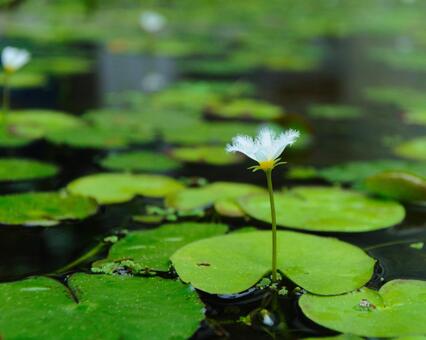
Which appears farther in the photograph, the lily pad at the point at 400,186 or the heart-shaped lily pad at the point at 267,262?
the lily pad at the point at 400,186

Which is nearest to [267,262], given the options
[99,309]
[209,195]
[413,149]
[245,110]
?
[99,309]

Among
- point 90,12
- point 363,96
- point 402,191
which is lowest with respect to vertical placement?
point 402,191

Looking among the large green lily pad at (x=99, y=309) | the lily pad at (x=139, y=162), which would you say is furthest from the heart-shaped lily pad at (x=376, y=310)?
the lily pad at (x=139, y=162)

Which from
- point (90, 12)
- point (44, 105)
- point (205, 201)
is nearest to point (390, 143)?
point (205, 201)

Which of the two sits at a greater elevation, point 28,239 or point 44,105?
point 44,105

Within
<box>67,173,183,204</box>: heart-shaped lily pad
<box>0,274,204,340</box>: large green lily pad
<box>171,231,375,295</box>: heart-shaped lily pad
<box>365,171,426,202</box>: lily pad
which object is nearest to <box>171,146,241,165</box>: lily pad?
<box>67,173,183,204</box>: heart-shaped lily pad

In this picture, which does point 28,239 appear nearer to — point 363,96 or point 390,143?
point 390,143

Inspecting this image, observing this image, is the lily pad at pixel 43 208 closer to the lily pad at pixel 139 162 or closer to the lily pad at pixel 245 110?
the lily pad at pixel 139 162
